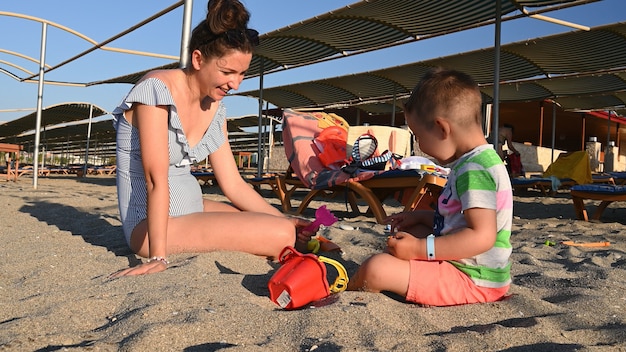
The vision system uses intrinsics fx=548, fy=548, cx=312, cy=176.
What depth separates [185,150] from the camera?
286cm

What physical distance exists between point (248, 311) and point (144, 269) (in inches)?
29.3

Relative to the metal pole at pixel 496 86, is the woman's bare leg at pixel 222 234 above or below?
below

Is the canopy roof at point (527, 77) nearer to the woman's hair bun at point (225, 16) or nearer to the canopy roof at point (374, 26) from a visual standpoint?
the canopy roof at point (374, 26)

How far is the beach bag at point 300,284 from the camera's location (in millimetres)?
1862

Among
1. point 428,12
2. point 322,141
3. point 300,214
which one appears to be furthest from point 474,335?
point 428,12

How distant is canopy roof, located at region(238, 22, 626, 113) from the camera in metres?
8.81

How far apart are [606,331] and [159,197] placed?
1.78m

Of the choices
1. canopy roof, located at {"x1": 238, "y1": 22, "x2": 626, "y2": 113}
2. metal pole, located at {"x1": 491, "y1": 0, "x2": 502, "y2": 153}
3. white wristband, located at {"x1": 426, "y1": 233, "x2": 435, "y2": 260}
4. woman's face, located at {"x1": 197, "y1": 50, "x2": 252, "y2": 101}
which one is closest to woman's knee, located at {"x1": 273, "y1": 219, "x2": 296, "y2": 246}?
woman's face, located at {"x1": 197, "y1": 50, "x2": 252, "y2": 101}

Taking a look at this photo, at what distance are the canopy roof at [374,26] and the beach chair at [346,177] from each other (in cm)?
167

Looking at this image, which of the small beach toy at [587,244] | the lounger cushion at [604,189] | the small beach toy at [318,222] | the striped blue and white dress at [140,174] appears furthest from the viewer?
the lounger cushion at [604,189]

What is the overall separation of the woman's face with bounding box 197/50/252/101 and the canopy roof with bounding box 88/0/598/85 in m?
5.30

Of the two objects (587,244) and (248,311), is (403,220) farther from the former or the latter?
(587,244)

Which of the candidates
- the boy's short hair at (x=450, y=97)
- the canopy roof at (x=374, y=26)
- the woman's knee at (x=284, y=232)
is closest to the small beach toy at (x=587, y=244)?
the woman's knee at (x=284, y=232)

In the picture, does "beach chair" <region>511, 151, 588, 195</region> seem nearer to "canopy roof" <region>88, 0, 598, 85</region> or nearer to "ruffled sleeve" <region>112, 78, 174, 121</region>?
"canopy roof" <region>88, 0, 598, 85</region>
